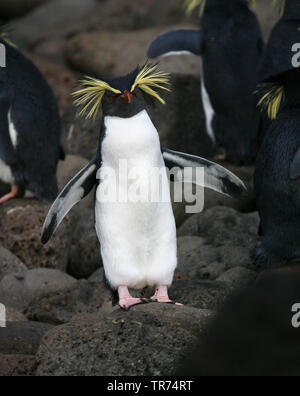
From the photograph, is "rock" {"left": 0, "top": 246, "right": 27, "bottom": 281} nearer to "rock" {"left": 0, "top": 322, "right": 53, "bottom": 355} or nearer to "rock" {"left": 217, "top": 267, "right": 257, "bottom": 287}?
"rock" {"left": 0, "top": 322, "right": 53, "bottom": 355}

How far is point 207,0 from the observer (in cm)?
747

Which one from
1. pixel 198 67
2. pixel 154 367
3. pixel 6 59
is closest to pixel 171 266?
pixel 154 367

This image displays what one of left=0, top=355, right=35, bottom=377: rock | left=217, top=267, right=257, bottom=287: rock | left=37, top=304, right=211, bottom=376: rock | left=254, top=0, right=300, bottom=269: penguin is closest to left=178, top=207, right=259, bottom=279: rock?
left=217, top=267, right=257, bottom=287: rock

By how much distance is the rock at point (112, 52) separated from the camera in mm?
9211

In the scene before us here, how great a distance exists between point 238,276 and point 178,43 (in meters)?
3.03

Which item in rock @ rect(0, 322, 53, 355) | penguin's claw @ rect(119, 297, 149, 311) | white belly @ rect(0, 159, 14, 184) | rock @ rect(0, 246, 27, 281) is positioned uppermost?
white belly @ rect(0, 159, 14, 184)

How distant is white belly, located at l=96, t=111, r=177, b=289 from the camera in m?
4.45

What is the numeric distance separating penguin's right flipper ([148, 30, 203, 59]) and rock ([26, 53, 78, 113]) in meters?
1.81

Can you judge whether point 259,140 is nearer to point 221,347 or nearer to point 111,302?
point 111,302

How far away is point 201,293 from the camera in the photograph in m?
4.62

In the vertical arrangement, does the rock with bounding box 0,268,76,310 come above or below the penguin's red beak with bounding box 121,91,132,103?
below

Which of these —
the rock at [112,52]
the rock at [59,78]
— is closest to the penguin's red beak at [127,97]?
the rock at [112,52]

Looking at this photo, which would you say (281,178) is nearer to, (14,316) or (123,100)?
(123,100)

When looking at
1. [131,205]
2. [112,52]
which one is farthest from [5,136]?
[112,52]
